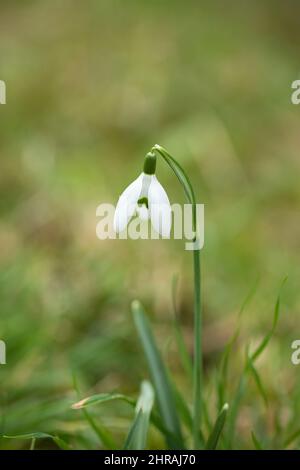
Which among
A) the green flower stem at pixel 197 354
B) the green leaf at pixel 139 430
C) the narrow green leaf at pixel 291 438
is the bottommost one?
the narrow green leaf at pixel 291 438

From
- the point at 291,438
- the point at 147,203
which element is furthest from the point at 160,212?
the point at 291,438

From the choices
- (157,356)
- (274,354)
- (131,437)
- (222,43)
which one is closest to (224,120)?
(222,43)

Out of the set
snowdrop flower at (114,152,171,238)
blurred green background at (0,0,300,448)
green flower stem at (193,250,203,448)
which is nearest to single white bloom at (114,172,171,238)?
snowdrop flower at (114,152,171,238)

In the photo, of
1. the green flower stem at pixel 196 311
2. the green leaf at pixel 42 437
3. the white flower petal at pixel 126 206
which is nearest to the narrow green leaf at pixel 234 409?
the green flower stem at pixel 196 311

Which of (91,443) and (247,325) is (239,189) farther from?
(91,443)

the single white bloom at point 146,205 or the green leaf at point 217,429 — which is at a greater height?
the single white bloom at point 146,205

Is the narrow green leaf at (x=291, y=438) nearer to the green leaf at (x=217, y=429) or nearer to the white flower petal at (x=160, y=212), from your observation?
the green leaf at (x=217, y=429)

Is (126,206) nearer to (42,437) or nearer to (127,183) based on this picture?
(42,437)
